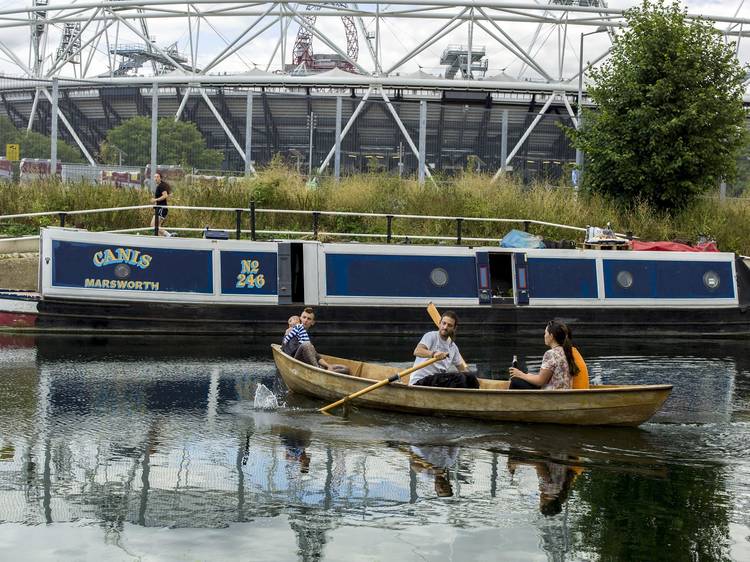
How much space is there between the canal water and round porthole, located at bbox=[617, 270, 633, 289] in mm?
6248

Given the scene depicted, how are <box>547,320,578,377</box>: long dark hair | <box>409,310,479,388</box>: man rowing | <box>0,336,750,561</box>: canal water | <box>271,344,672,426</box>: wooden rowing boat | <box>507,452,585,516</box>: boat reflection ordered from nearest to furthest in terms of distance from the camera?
1. <box>0,336,750,561</box>: canal water
2. <box>507,452,585,516</box>: boat reflection
3. <box>547,320,578,377</box>: long dark hair
4. <box>271,344,672,426</box>: wooden rowing boat
5. <box>409,310,479,388</box>: man rowing

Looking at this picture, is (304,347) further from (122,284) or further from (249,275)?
(122,284)

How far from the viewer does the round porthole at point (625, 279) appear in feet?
74.3

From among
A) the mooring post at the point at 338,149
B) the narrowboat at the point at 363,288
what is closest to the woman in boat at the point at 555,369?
the narrowboat at the point at 363,288

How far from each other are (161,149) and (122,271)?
833cm

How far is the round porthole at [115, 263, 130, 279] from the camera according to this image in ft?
66.5

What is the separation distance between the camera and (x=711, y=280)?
23.3 metres

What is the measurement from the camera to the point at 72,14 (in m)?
54.9

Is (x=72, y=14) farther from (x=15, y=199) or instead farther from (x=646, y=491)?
(x=646, y=491)

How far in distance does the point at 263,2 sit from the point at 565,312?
3014 cm

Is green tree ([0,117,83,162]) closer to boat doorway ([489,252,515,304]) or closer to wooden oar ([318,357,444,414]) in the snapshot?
boat doorway ([489,252,515,304])

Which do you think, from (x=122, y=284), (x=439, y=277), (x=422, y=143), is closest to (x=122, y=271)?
(x=122, y=284)

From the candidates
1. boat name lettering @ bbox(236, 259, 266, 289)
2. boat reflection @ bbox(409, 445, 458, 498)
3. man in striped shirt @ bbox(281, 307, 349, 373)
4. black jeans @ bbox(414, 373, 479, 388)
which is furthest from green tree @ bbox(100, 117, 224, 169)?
boat reflection @ bbox(409, 445, 458, 498)

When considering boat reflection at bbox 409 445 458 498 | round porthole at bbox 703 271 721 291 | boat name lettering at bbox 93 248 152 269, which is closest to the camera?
boat reflection at bbox 409 445 458 498
